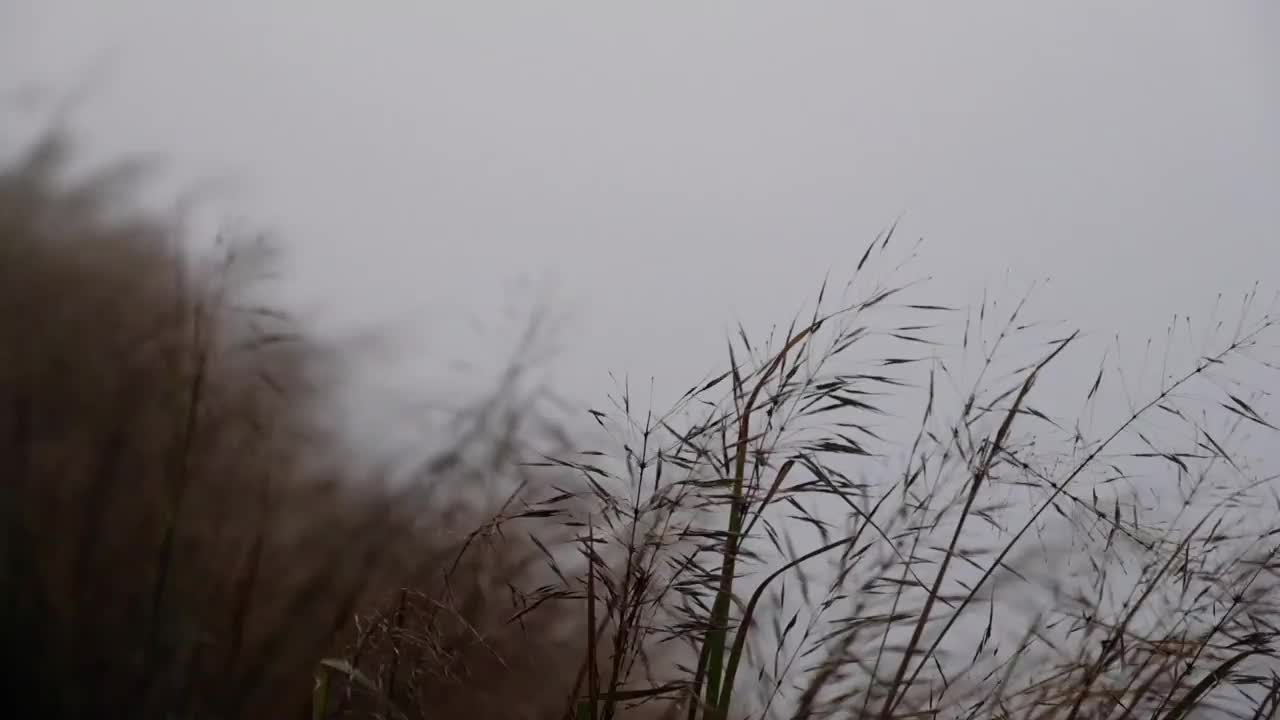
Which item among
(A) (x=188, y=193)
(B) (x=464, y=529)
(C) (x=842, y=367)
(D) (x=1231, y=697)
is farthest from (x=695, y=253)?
(D) (x=1231, y=697)

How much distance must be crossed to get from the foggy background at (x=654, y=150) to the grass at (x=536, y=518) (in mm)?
53

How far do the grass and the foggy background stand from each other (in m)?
0.05

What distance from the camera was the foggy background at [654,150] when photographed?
107 centimetres

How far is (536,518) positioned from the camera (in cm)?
101

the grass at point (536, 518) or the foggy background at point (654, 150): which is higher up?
the foggy background at point (654, 150)

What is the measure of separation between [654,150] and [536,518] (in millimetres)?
388

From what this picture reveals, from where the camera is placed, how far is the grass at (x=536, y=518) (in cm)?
100

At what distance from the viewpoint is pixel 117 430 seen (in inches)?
42.0

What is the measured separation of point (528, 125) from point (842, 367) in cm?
40

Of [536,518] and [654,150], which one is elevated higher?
[654,150]

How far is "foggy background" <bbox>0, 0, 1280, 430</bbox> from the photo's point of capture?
3.52ft

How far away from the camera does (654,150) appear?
1.09m

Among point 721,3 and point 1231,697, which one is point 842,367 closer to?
point 721,3

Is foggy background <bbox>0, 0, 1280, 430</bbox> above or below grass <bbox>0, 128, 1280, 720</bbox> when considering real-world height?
above
